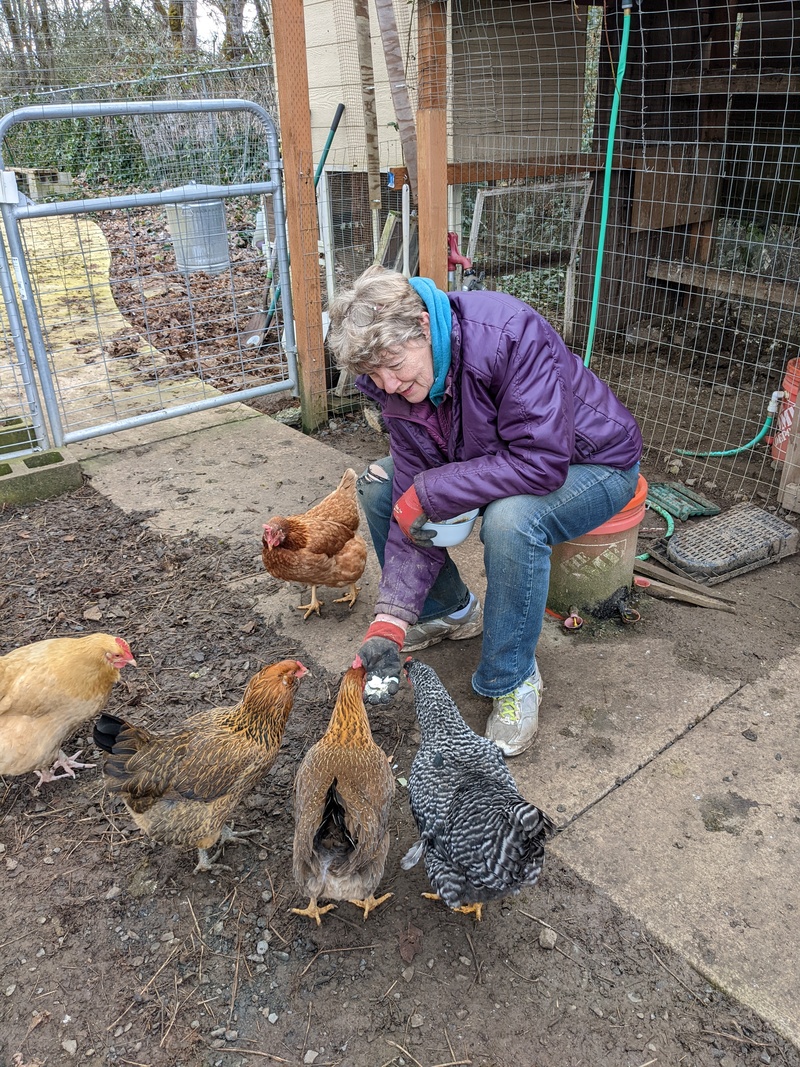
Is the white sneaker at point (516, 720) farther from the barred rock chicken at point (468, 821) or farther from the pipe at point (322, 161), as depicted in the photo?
the pipe at point (322, 161)

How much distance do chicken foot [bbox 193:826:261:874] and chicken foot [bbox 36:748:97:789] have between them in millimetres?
662

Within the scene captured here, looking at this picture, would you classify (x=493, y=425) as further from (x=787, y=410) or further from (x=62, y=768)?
(x=787, y=410)

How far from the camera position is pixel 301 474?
4.50 metres

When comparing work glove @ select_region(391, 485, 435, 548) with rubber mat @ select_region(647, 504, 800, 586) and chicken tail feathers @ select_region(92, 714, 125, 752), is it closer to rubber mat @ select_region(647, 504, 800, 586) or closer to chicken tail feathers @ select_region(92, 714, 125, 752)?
chicken tail feathers @ select_region(92, 714, 125, 752)

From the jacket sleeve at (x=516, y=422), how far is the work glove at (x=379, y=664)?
1.40ft

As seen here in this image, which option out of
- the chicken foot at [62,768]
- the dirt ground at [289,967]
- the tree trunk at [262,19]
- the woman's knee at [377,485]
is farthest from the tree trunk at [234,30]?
the dirt ground at [289,967]

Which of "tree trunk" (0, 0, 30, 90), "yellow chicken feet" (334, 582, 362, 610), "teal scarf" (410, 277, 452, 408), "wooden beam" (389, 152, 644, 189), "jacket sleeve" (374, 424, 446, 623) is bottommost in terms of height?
"yellow chicken feet" (334, 582, 362, 610)

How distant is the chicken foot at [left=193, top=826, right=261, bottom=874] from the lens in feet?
7.34

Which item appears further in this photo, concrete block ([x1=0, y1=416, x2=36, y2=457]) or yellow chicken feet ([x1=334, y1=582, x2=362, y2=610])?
concrete block ([x1=0, y1=416, x2=36, y2=457])

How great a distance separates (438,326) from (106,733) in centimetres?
153

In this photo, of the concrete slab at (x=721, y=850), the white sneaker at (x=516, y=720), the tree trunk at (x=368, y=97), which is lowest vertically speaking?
the concrete slab at (x=721, y=850)

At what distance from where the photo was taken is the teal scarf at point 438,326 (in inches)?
88.5

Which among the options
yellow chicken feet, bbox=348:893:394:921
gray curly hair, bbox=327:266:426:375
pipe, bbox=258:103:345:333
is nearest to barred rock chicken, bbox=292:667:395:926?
yellow chicken feet, bbox=348:893:394:921

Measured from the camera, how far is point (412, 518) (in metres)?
2.47
